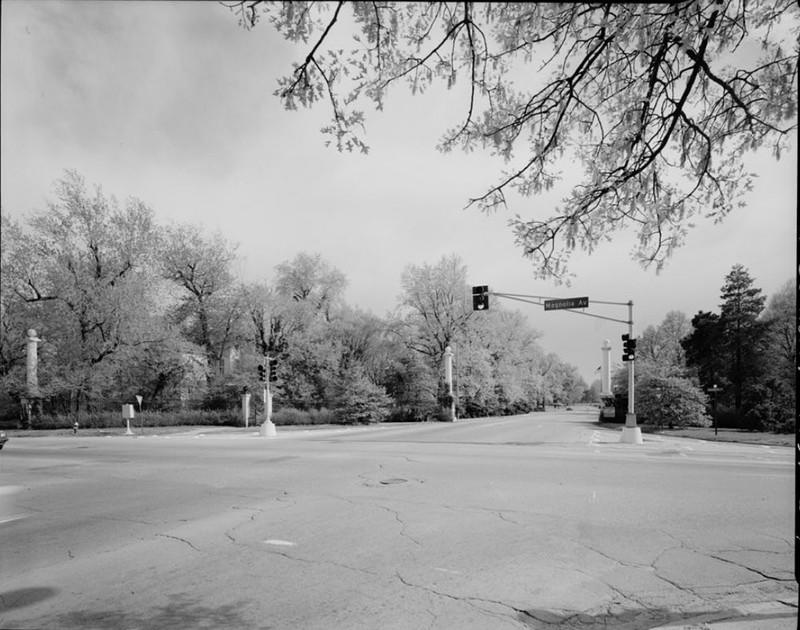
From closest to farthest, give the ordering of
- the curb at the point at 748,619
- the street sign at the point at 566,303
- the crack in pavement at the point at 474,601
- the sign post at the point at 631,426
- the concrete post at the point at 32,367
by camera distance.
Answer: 1. the curb at the point at 748,619
2. the crack in pavement at the point at 474,601
3. the concrete post at the point at 32,367
4. the street sign at the point at 566,303
5. the sign post at the point at 631,426

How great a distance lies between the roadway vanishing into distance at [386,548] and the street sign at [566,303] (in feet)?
29.5

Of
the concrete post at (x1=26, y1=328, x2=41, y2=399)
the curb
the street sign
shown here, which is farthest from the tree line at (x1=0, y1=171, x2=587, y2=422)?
the street sign

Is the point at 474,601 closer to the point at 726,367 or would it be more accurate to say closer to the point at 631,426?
the point at 631,426

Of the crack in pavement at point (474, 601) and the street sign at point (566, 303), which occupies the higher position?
the street sign at point (566, 303)

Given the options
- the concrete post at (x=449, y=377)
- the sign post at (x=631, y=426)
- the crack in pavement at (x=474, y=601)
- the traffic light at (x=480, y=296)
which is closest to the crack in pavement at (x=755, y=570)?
the crack in pavement at (x=474, y=601)

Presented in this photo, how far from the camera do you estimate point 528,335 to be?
6700cm

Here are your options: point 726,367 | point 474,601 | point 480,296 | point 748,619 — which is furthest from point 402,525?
point 726,367

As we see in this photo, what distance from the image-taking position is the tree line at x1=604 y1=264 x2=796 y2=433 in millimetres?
30719

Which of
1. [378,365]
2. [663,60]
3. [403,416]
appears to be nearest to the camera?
[663,60]

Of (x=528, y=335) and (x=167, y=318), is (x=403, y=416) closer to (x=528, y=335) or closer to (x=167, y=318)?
(x=167, y=318)

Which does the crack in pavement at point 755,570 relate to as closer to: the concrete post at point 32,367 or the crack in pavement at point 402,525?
the crack in pavement at point 402,525

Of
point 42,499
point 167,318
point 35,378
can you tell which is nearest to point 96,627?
point 35,378

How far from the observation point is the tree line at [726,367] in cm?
3072

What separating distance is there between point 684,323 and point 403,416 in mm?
45467
